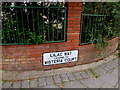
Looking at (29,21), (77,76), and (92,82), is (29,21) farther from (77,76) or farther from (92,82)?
(92,82)

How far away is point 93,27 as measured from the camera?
3088 mm

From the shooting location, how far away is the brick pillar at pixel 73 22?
2512mm

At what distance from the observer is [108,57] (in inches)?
142

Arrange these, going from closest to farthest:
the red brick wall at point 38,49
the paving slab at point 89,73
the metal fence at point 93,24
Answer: the red brick wall at point 38,49
the paving slab at point 89,73
the metal fence at point 93,24

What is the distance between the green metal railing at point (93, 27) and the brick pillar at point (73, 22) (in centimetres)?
23

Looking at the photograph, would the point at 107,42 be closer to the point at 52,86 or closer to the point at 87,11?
the point at 87,11

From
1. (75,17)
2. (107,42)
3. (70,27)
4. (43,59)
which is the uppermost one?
(75,17)

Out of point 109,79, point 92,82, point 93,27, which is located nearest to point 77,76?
point 92,82

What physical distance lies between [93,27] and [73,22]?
820 mm

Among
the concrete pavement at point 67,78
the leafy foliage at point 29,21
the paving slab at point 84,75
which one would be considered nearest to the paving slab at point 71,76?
the concrete pavement at point 67,78

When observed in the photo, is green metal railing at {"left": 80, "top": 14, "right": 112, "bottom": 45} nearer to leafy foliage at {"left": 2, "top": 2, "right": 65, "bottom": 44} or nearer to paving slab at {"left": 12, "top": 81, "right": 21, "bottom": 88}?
leafy foliage at {"left": 2, "top": 2, "right": 65, "bottom": 44}

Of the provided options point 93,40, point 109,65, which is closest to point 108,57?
point 109,65

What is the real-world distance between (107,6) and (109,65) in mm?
1813

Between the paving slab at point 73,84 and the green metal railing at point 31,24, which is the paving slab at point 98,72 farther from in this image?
the green metal railing at point 31,24
